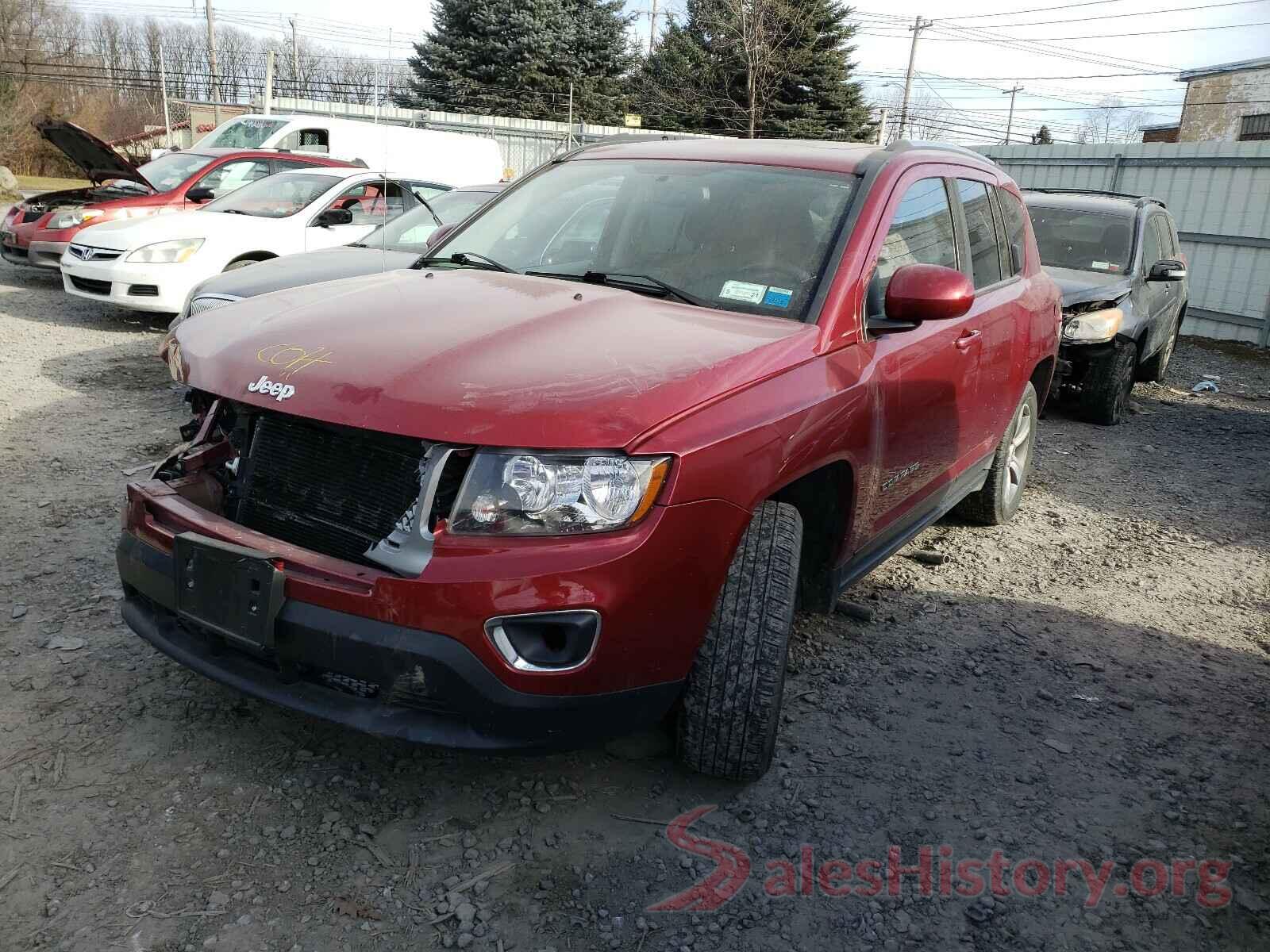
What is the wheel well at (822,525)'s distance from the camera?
291 cm

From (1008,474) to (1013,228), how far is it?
1.26 metres

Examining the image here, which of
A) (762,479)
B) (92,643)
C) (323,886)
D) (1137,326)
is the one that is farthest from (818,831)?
(1137,326)

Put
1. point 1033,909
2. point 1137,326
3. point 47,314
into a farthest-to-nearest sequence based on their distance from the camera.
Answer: point 47,314, point 1137,326, point 1033,909

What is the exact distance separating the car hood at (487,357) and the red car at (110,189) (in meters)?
7.79

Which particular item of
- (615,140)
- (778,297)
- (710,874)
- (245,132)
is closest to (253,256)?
(615,140)

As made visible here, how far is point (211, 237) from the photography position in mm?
8266

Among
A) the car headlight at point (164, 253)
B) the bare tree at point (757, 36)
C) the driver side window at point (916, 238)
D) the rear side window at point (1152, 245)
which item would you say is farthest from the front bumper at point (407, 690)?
the bare tree at point (757, 36)

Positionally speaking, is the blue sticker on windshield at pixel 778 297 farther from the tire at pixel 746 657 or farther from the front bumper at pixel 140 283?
the front bumper at pixel 140 283

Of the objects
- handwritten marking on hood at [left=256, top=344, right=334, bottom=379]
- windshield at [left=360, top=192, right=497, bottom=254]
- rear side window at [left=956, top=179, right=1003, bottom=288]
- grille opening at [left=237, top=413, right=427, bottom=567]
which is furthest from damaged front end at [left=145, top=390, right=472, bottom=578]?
windshield at [left=360, top=192, right=497, bottom=254]

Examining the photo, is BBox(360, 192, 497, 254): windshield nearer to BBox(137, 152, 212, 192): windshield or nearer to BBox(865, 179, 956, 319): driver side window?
BBox(865, 179, 956, 319): driver side window

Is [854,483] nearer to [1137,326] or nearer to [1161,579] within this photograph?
[1161,579]

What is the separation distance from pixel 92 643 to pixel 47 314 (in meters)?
7.25

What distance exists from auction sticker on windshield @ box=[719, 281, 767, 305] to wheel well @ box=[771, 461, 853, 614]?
57cm

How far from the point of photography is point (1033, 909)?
7.72 ft
